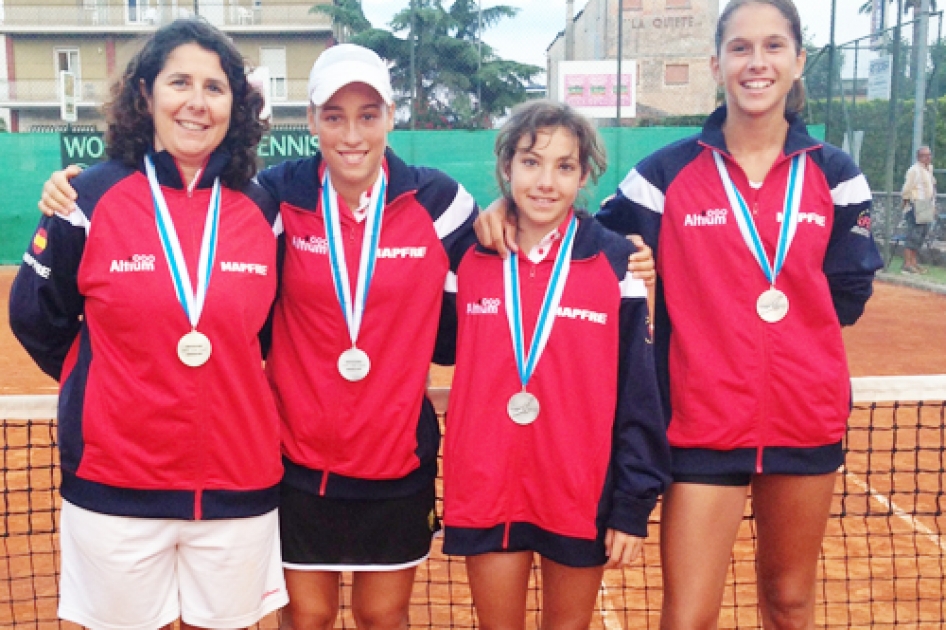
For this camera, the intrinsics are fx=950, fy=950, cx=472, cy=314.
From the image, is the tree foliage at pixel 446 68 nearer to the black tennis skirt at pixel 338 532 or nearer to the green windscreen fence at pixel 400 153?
the green windscreen fence at pixel 400 153

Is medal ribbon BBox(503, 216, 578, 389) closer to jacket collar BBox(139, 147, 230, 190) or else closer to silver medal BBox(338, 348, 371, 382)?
silver medal BBox(338, 348, 371, 382)

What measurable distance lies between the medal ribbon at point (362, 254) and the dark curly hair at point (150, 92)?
0.23 m

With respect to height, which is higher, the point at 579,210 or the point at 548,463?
the point at 579,210

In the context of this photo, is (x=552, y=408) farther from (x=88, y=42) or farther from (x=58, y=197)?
(x=88, y=42)

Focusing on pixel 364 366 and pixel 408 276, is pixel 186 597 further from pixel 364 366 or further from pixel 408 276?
pixel 408 276

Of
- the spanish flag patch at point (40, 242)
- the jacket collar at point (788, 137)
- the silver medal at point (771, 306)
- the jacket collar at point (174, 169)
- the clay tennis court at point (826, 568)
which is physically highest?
the jacket collar at point (788, 137)

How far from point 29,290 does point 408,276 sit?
910 mm

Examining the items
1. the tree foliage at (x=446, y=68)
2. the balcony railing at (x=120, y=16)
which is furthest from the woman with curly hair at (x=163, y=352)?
the balcony railing at (x=120, y=16)

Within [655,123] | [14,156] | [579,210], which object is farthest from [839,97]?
[579,210]

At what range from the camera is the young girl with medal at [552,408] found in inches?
91.7

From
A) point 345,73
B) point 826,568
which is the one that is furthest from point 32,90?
point 345,73

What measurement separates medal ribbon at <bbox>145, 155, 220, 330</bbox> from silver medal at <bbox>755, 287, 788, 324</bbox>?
1.37 meters

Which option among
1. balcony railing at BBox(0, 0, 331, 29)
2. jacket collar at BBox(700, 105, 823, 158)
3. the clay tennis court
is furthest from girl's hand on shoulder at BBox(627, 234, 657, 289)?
balcony railing at BBox(0, 0, 331, 29)

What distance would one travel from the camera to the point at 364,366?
238cm
